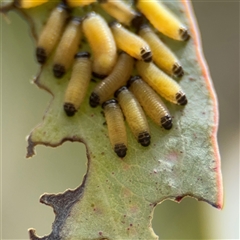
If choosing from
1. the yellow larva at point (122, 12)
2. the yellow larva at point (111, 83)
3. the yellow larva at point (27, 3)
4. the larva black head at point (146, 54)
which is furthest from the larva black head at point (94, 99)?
the yellow larva at point (27, 3)

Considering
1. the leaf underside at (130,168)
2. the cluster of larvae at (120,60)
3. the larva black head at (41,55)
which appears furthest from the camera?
the larva black head at (41,55)

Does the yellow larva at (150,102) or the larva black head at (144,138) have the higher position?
the yellow larva at (150,102)

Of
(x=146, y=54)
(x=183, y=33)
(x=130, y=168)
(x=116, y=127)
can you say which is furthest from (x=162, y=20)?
(x=130, y=168)

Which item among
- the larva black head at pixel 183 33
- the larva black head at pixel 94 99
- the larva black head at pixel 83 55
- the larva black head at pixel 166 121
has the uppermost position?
the larva black head at pixel 183 33

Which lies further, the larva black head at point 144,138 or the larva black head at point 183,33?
the larva black head at point 183,33

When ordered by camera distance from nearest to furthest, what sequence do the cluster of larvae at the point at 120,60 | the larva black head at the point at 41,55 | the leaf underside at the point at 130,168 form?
the leaf underside at the point at 130,168
the cluster of larvae at the point at 120,60
the larva black head at the point at 41,55

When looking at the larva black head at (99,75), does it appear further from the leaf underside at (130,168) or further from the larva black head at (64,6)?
the larva black head at (64,6)
